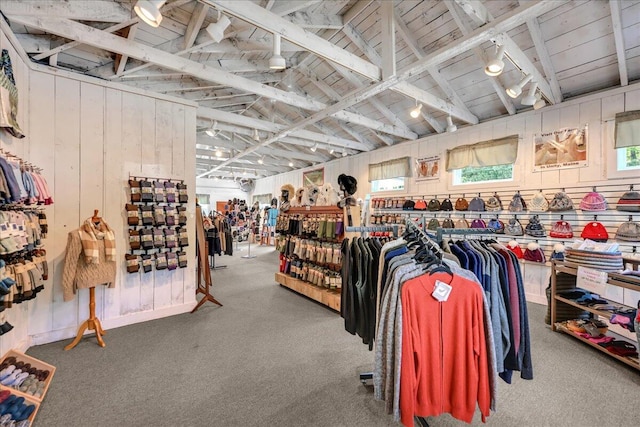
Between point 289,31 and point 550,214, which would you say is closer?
point 289,31

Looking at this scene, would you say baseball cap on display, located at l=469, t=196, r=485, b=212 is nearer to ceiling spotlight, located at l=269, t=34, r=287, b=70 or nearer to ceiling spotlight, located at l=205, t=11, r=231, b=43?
ceiling spotlight, located at l=269, t=34, r=287, b=70

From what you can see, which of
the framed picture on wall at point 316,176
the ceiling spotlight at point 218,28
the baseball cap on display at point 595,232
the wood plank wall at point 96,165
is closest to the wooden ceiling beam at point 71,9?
the wood plank wall at point 96,165

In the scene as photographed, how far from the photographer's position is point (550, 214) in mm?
4480

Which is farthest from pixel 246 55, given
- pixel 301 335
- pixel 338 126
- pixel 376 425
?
pixel 376 425

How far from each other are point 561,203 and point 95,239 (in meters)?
6.35

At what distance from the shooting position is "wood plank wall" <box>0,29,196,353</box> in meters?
3.04

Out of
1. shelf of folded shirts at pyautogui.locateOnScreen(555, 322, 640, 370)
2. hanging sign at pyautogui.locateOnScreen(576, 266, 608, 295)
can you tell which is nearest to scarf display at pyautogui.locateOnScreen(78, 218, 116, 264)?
hanging sign at pyautogui.locateOnScreen(576, 266, 608, 295)

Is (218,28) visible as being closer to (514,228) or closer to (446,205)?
(446,205)

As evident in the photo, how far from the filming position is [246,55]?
440 cm

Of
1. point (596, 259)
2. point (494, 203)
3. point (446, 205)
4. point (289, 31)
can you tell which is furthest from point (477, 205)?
point (289, 31)

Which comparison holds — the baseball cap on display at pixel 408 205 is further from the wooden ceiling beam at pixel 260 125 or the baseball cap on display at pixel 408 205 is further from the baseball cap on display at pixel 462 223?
the wooden ceiling beam at pixel 260 125

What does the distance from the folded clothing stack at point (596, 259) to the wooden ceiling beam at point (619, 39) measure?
8.33ft

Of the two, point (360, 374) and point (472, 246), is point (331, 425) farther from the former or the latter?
point (472, 246)

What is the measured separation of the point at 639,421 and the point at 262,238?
11.7 metres
